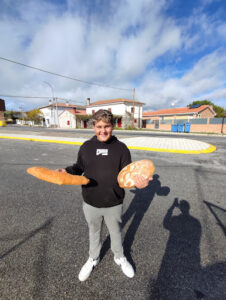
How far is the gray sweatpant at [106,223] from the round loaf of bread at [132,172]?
0.35m

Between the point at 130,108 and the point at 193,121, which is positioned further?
the point at 130,108

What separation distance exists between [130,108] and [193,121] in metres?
16.4

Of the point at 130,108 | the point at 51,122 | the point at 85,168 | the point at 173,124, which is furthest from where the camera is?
the point at 51,122

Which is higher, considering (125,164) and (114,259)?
(125,164)

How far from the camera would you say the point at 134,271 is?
1652 millimetres

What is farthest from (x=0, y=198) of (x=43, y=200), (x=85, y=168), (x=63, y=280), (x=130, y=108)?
(x=130, y=108)

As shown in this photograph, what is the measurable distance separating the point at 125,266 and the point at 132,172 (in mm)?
1135

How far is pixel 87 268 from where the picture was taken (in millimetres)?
1634

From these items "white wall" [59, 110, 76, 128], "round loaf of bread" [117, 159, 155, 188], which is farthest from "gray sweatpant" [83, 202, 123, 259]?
"white wall" [59, 110, 76, 128]

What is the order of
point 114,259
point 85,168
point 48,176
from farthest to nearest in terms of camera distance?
point 114,259
point 85,168
point 48,176

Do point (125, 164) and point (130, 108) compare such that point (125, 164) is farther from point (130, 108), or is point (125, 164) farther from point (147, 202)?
point (130, 108)

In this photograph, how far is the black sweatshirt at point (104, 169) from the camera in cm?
155

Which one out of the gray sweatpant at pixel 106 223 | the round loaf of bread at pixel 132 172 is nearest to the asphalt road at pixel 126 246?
the gray sweatpant at pixel 106 223

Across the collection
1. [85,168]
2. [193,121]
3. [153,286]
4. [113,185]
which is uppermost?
[193,121]
